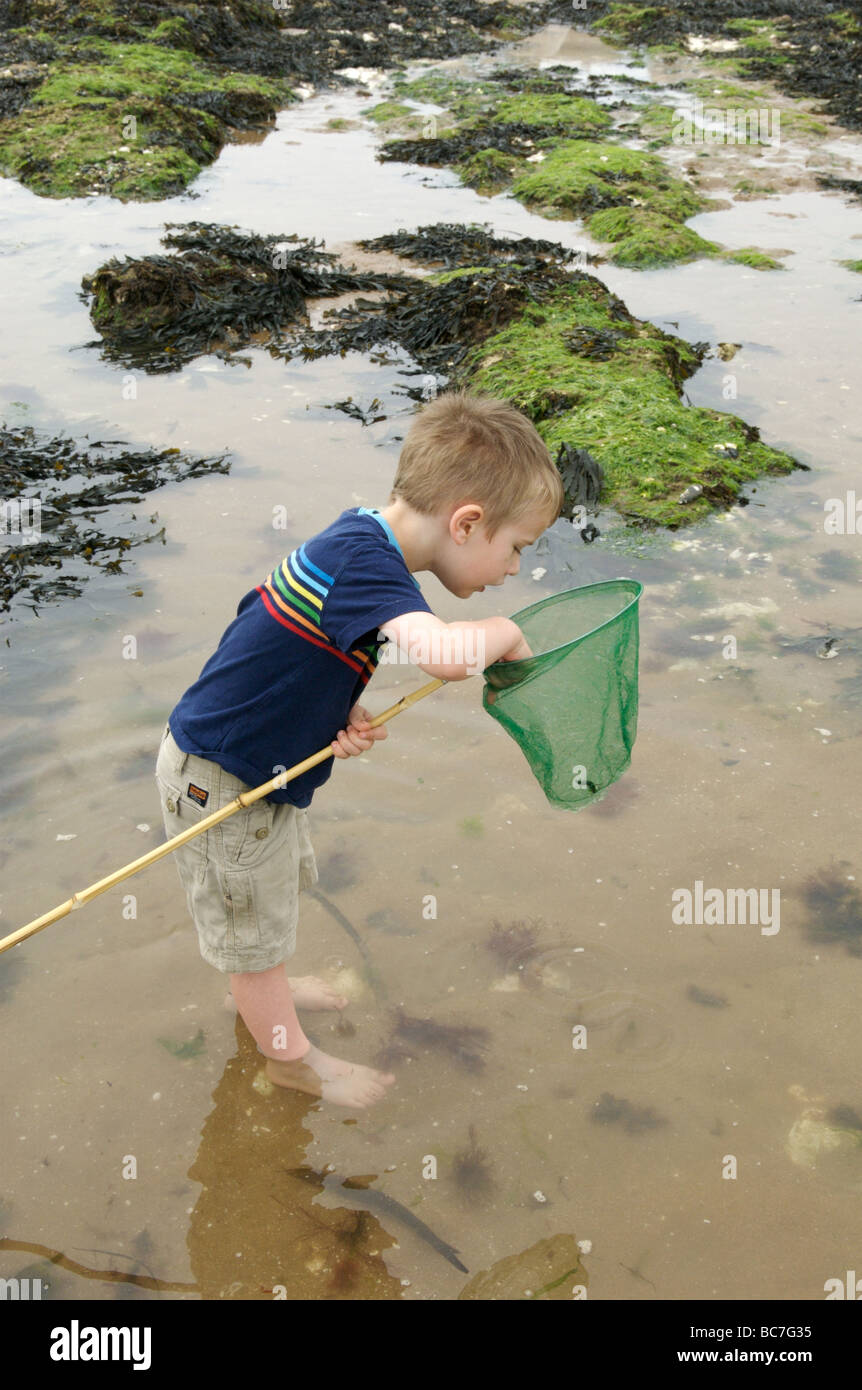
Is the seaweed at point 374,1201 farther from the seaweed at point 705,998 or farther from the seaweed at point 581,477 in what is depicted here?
the seaweed at point 581,477

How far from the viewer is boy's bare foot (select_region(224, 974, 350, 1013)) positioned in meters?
3.48

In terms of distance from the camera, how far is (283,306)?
8133 mm

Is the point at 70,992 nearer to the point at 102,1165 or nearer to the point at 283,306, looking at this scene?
the point at 102,1165

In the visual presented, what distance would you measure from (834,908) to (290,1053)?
74.2 inches

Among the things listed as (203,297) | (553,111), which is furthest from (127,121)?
(203,297)

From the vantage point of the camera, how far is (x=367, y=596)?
230 cm

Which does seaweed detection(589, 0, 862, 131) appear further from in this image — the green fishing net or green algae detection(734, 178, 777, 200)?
the green fishing net

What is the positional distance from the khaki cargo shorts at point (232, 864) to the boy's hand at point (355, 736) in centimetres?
29

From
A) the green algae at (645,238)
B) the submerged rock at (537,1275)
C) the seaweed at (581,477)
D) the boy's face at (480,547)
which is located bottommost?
the submerged rock at (537,1275)

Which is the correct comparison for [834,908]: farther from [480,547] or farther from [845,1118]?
[480,547]

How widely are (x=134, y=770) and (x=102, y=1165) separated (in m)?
1.63

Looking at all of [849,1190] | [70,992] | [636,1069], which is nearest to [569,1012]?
[636,1069]

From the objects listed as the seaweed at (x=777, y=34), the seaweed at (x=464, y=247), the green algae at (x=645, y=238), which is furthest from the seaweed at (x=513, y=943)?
the seaweed at (x=777, y=34)

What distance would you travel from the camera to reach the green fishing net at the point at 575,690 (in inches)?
104
